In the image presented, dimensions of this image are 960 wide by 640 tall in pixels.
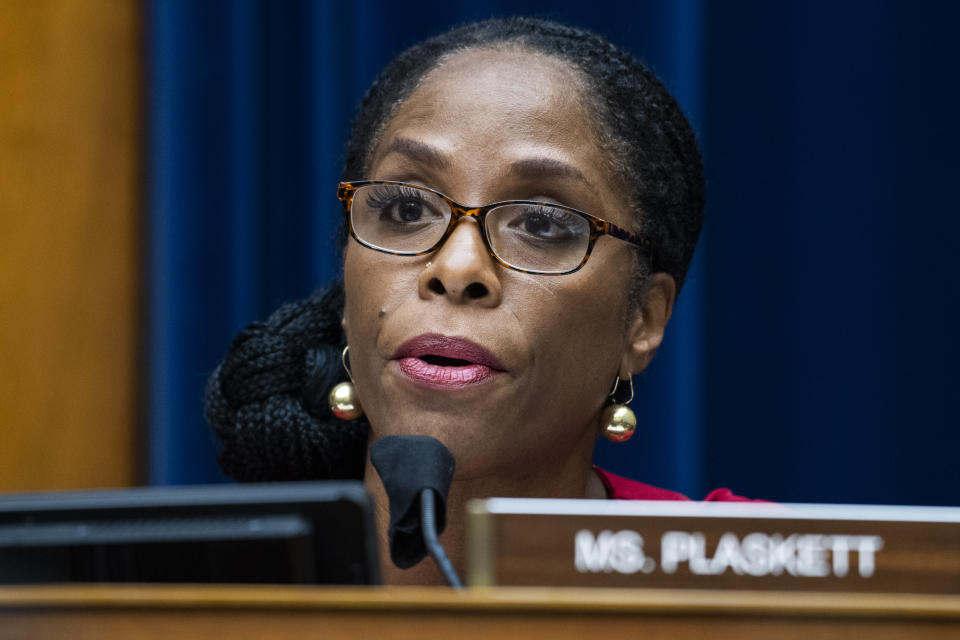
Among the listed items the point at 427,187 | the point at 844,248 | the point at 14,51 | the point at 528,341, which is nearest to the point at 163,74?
the point at 14,51

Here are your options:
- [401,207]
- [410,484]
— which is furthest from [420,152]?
[410,484]

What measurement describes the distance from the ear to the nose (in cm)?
21

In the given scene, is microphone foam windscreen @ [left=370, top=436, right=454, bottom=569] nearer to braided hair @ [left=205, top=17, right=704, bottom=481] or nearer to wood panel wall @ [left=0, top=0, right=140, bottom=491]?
braided hair @ [left=205, top=17, right=704, bottom=481]

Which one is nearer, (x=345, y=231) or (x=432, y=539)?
(x=432, y=539)

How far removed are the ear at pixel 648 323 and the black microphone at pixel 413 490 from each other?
19.0 inches

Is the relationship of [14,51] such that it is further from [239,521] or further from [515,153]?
[239,521]

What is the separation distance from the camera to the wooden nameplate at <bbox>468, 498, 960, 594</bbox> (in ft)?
1.62

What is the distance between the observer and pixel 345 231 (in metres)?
1.19

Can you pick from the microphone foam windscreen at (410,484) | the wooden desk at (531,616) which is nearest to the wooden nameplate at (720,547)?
the wooden desk at (531,616)

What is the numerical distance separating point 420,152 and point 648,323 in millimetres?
331

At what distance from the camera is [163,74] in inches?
64.8

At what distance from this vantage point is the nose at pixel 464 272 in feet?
3.19

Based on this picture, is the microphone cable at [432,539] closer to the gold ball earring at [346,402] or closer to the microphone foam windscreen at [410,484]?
the microphone foam windscreen at [410,484]

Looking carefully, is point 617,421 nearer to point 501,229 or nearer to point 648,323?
point 648,323
